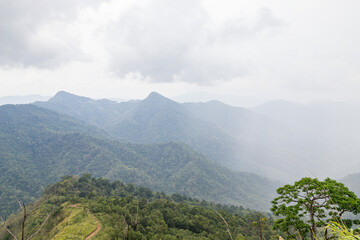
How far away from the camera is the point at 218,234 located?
37625 mm

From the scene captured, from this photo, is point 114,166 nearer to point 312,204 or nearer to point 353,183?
point 312,204

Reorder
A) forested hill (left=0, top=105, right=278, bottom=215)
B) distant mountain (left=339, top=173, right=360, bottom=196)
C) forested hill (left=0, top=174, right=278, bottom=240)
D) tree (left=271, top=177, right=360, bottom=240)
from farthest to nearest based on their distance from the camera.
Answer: distant mountain (left=339, top=173, right=360, bottom=196) < forested hill (left=0, top=105, right=278, bottom=215) < forested hill (left=0, top=174, right=278, bottom=240) < tree (left=271, top=177, right=360, bottom=240)

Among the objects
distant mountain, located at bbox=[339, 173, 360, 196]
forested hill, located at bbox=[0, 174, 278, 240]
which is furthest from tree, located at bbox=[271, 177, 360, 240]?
distant mountain, located at bbox=[339, 173, 360, 196]

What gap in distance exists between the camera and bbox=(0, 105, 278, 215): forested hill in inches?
5207

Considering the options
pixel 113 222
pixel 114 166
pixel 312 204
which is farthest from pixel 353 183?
pixel 312 204

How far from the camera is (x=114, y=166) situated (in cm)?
14875

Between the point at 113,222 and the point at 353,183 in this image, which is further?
the point at 353,183

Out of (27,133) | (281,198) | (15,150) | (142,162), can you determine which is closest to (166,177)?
(142,162)

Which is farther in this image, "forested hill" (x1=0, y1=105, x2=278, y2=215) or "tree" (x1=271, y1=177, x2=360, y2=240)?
"forested hill" (x1=0, y1=105, x2=278, y2=215)

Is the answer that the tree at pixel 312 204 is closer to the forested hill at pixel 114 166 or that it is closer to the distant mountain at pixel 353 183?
the forested hill at pixel 114 166

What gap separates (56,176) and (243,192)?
128 metres

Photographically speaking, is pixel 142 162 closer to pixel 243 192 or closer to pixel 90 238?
pixel 243 192

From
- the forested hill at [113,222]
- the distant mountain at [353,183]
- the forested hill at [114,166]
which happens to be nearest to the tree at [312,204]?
the forested hill at [113,222]

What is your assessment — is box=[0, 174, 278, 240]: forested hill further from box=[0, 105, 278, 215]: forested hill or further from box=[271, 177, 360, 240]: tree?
box=[0, 105, 278, 215]: forested hill
